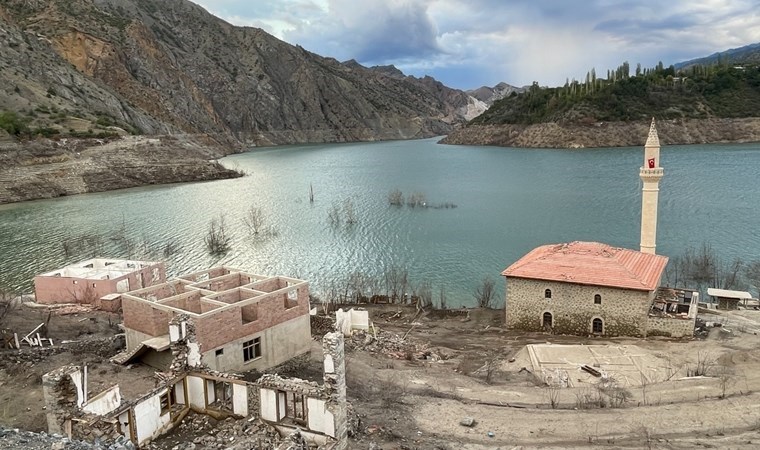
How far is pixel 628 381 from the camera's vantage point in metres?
20.7

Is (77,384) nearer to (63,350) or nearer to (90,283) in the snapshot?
(63,350)

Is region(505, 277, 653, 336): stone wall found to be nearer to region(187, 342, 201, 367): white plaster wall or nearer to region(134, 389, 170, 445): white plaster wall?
region(187, 342, 201, 367): white plaster wall

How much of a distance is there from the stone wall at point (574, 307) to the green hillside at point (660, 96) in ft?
416

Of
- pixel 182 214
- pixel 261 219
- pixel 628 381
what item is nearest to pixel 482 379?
pixel 628 381

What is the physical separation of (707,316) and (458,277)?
1560 cm

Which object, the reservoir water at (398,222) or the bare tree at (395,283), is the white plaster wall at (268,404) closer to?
the bare tree at (395,283)

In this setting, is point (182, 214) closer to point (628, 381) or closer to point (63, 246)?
point (63, 246)

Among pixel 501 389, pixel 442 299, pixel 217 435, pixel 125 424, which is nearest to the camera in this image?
pixel 125 424

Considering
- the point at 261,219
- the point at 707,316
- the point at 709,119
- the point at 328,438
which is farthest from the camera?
the point at 709,119

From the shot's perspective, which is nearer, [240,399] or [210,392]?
[240,399]

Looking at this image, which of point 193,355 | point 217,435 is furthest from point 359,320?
point 217,435

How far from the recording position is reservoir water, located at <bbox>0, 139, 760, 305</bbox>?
43.4 m

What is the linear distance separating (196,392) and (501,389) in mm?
10069

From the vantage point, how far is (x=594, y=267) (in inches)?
1110
